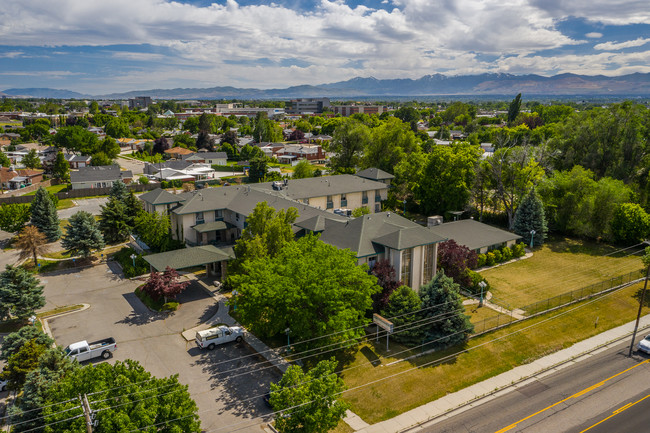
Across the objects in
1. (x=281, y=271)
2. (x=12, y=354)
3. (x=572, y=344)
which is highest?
(x=281, y=271)

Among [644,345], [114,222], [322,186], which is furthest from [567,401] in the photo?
[114,222]

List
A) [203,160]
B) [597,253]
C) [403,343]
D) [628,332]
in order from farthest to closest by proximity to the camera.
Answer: [203,160] → [597,253] → [628,332] → [403,343]

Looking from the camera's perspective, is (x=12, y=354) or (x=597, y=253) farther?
(x=597, y=253)

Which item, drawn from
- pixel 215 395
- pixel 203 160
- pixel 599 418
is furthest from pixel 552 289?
pixel 203 160

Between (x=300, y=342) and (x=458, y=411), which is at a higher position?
(x=300, y=342)

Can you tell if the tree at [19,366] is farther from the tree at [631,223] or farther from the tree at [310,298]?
the tree at [631,223]

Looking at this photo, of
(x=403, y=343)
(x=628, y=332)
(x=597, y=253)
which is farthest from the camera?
(x=597, y=253)

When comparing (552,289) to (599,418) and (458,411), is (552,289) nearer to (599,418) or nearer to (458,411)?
(599,418)
